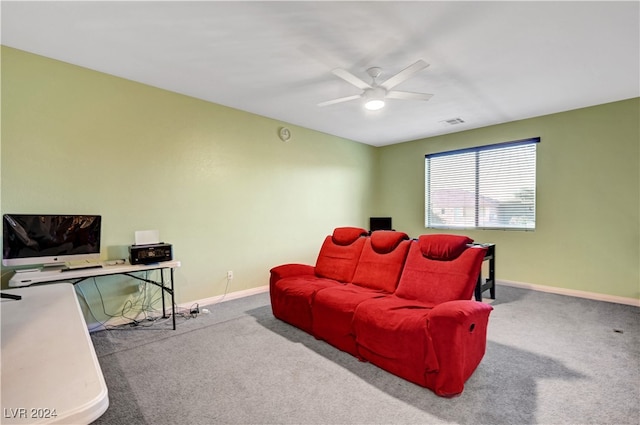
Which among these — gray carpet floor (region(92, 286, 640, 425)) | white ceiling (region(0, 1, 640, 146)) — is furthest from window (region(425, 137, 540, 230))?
gray carpet floor (region(92, 286, 640, 425))

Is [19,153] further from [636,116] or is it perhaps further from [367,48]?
[636,116]

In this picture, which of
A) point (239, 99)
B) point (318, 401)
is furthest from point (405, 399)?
point (239, 99)

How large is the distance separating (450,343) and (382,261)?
1.20m

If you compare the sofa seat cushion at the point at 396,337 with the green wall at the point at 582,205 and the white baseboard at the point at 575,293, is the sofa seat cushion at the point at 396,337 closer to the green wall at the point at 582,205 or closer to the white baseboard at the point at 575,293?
the white baseboard at the point at 575,293

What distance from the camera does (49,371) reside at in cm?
80

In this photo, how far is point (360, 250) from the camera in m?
3.32

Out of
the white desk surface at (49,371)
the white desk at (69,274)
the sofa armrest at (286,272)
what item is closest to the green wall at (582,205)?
the sofa armrest at (286,272)

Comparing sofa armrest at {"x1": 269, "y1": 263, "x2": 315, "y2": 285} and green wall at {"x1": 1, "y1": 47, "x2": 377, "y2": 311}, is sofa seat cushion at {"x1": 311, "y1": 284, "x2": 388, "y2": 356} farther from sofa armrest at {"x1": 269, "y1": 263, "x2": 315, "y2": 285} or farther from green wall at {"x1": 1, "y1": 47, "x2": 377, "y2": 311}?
green wall at {"x1": 1, "y1": 47, "x2": 377, "y2": 311}

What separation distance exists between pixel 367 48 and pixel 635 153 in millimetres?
3722

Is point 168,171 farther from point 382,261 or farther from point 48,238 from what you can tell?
point 382,261

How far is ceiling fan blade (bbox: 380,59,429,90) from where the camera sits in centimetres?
229

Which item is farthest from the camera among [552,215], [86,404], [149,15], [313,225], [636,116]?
[313,225]

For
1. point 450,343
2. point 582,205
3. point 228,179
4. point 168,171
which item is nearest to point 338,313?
point 450,343

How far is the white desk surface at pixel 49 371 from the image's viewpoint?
2.14 feet
